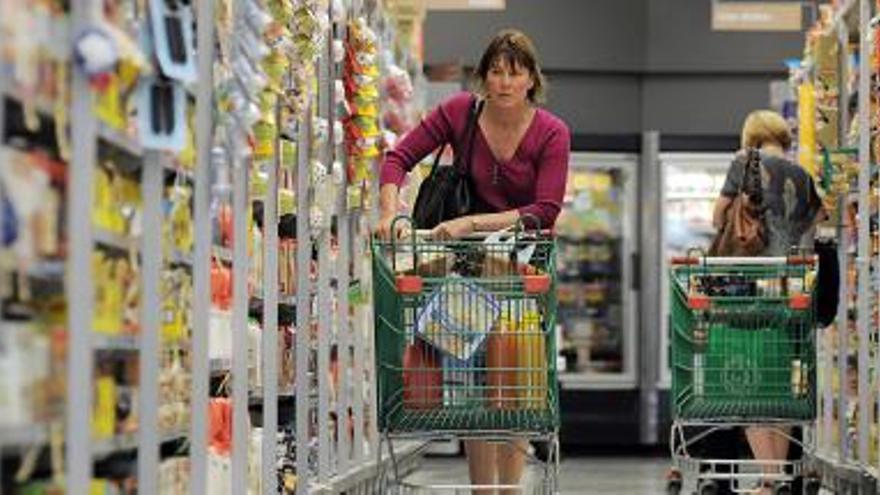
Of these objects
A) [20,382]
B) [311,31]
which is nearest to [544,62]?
[311,31]

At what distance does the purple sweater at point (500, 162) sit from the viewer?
5.32 meters

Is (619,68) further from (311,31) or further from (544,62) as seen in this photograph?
(311,31)

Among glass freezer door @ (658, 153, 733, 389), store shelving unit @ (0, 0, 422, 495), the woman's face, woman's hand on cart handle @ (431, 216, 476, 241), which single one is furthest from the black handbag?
glass freezer door @ (658, 153, 733, 389)

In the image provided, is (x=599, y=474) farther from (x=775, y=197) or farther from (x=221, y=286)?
(x=221, y=286)

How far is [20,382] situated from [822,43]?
6.46 metres

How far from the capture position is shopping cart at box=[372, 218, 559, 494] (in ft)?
15.3

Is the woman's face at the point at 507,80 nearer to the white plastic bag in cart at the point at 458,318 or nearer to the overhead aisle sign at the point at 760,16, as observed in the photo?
the white plastic bag in cart at the point at 458,318

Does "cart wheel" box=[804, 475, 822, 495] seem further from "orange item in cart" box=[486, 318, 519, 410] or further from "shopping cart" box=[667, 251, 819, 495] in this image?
"orange item in cart" box=[486, 318, 519, 410]

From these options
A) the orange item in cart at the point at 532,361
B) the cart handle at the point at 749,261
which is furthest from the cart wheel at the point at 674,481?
the orange item in cart at the point at 532,361

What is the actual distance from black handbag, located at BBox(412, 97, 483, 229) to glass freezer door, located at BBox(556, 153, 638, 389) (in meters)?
7.31

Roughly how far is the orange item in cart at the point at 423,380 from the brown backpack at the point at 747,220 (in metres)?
2.59

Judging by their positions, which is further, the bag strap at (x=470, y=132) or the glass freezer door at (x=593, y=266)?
→ the glass freezer door at (x=593, y=266)

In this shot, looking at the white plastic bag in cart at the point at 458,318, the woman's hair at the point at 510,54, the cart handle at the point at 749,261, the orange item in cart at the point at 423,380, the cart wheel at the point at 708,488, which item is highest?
the woman's hair at the point at 510,54

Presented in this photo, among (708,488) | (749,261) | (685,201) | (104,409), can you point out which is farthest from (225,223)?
(685,201)
